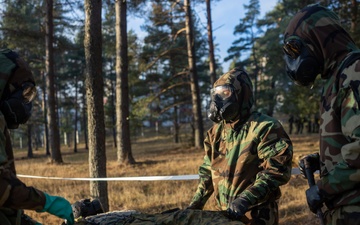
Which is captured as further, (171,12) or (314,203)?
(171,12)

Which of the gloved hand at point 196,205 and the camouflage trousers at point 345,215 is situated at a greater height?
the camouflage trousers at point 345,215

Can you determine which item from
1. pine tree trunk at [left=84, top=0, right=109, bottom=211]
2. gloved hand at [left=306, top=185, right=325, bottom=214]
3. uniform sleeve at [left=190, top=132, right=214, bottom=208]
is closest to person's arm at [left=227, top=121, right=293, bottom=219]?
uniform sleeve at [left=190, top=132, right=214, bottom=208]

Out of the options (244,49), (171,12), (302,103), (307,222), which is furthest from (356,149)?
(244,49)

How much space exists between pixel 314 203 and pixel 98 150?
4240mm

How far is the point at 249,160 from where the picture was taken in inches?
109

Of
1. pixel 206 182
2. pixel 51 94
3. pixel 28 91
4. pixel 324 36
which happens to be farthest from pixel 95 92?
pixel 51 94

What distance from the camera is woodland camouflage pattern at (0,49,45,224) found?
6.32ft

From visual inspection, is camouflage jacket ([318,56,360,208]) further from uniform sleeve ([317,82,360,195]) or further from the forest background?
the forest background

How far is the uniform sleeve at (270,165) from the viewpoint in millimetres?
2559

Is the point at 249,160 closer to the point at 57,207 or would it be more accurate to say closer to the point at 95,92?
the point at 57,207

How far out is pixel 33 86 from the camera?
7.40ft

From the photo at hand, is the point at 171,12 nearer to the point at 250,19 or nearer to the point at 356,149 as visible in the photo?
the point at 356,149

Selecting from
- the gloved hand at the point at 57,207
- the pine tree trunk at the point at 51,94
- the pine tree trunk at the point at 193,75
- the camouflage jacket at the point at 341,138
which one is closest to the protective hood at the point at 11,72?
the gloved hand at the point at 57,207

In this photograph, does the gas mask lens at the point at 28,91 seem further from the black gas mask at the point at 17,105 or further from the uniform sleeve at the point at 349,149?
the uniform sleeve at the point at 349,149
